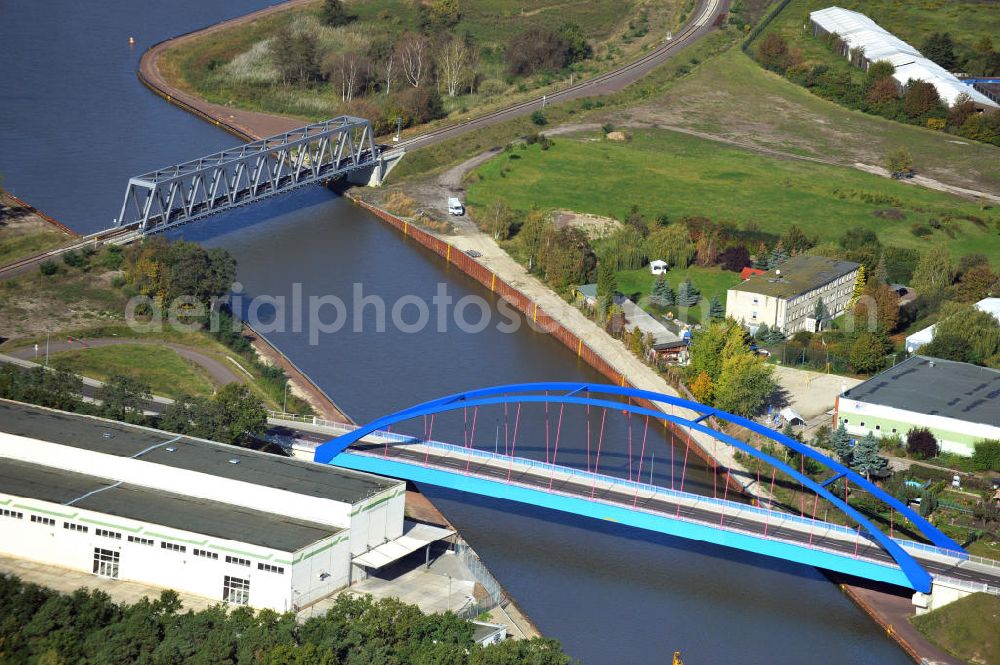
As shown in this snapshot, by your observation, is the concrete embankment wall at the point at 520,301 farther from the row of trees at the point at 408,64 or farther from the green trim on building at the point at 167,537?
the green trim on building at the point at 167,537

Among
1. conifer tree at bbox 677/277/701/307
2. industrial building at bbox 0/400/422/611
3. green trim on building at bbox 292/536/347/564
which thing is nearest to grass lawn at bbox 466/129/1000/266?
conifer tree at bbox 677/277/701/307

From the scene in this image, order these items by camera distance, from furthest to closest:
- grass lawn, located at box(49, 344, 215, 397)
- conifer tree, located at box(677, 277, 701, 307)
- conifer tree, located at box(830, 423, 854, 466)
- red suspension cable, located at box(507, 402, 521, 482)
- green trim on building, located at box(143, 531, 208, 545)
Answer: conifer tree, located at box(677, 277, 701, 307) < grass lawn, located at box(49, 344, 215, 397) < conifer tree, located at box(830, 423, 854, 466) < red suspension cable, located at box(507, 402, 521, 482) < green trim on building, located at box(143, 531, 208, 545)

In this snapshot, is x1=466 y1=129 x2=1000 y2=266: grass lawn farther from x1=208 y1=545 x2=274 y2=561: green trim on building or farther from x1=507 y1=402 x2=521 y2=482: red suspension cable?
x1=208 y1=545 x2=274 y2=561: green trim on building

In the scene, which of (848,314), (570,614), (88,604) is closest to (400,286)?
(848,314)

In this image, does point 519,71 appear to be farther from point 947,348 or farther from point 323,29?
point 947,348

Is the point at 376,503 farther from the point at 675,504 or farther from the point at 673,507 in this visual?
the point at 675,504

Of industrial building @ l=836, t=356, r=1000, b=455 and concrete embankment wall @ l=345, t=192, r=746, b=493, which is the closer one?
industrial building @ l=836, t=356, r=1000, b=455
